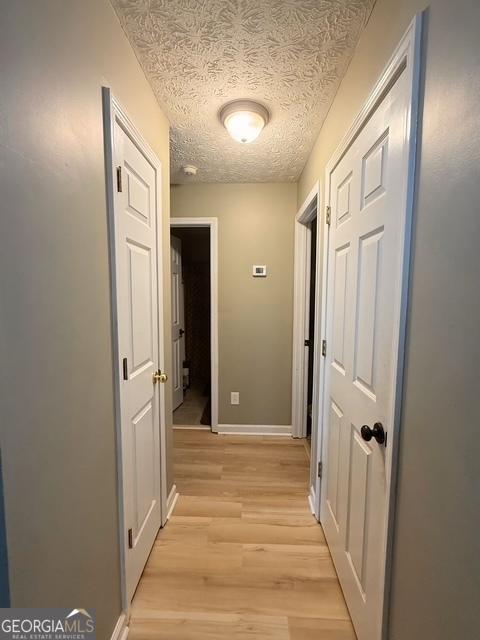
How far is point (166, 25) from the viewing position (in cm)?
108

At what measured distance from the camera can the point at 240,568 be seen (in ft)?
4.64

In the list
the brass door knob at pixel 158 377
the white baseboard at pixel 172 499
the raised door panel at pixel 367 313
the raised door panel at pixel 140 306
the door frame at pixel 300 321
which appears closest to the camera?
the raised door panel at pixel 367 313

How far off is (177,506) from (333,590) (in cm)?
101

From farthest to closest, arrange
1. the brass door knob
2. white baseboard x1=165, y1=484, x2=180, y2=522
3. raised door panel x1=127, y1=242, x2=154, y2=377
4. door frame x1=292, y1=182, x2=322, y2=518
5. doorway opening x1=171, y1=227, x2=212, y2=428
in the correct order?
doorway opening x1=171, y1=227, x2=212, y2=428, door frame x1=292, y1=182, x2=322, y2=518, white baseboard x1=165, y1=484, x2=180, y2=522, the brass door knob, raised door panel x1=127, y1=242, x2=154, y2=377

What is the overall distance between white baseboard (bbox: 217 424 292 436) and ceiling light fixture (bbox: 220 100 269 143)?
8.05 feet

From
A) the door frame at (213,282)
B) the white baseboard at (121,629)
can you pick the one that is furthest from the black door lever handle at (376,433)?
the door frame at (213,282)

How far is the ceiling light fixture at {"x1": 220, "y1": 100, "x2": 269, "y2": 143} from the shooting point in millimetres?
1530

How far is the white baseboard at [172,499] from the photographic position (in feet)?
5.79

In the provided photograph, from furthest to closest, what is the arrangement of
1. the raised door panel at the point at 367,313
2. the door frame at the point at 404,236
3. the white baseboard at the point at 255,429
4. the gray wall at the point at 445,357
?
the white baseboard at the point at 255,429
the raised door panel at the point at 367,313
the door frame at the point at 404,236
the gray wall at the point at 445,357

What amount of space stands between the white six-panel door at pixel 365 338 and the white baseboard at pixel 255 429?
1279mm

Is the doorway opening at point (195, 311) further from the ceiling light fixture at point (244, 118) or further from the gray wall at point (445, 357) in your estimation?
the gray wall at point (445, 357)

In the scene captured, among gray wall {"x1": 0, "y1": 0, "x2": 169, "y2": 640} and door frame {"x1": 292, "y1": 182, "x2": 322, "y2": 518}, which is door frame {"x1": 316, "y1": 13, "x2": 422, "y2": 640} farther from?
door frame {"x1": 292, "y1": 182, "x2": 322, "y2": 518}

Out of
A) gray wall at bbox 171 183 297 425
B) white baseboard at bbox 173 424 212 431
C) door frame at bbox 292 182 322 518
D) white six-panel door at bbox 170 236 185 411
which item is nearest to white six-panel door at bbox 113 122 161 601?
gray wall at bbox 171 183 297 425

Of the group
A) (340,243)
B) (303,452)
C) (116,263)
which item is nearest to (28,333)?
(116,263)
